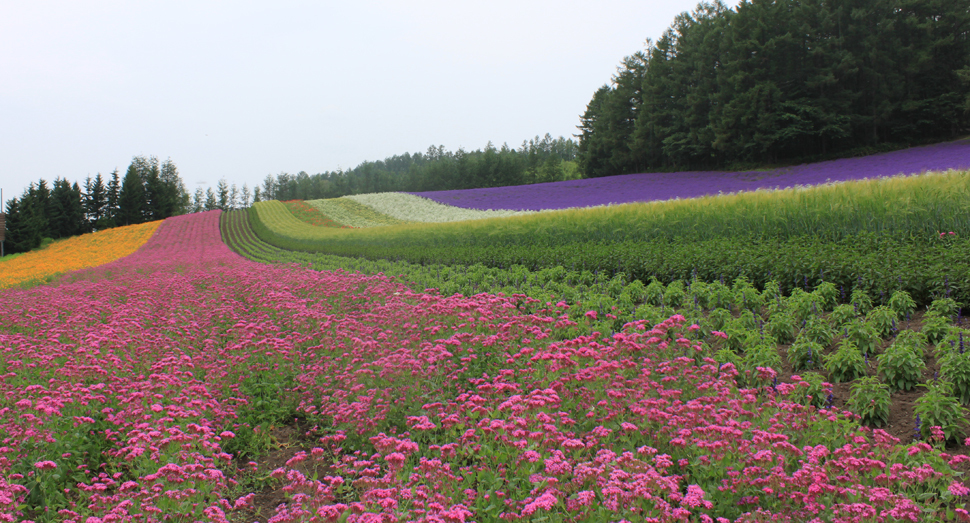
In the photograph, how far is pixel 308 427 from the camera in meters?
6.05

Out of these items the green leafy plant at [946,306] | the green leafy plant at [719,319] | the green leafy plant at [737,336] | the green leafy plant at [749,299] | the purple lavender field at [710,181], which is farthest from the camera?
the purple lavender field at [710,181]

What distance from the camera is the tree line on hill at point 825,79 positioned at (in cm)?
3819

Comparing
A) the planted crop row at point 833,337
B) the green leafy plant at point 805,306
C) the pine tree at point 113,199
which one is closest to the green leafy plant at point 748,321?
the planted crop row at point 833,337

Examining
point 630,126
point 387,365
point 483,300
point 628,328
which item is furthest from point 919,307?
point 630,126

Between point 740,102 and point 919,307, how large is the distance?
4215cm

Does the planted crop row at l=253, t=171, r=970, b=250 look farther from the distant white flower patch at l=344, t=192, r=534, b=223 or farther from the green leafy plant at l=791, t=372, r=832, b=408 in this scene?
the distant white flower patch at l=344, t=192, r=534, b=223

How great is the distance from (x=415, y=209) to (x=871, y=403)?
157 ft

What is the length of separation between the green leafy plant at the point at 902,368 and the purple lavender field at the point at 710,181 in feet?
53.3

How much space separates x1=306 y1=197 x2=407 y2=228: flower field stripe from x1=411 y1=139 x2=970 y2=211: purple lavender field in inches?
291

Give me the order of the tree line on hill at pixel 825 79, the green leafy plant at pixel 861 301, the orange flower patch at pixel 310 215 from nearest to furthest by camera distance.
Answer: the green leafy plant at pixel 861 301 → the tree line on hill at pixel 825 79 → the orange flower patch at pixel 310 215

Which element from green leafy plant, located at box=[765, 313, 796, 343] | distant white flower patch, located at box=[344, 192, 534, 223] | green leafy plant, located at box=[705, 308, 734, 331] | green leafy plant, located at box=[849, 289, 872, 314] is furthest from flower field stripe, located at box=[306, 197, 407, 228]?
green leafy plant, located at box=[849, 289, 872, 314]

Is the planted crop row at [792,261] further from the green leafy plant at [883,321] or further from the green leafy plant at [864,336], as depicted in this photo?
the green leafy plant at [864,336]

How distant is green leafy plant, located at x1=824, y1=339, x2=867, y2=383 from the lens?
16.8 ft

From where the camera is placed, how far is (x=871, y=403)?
4508 mm
